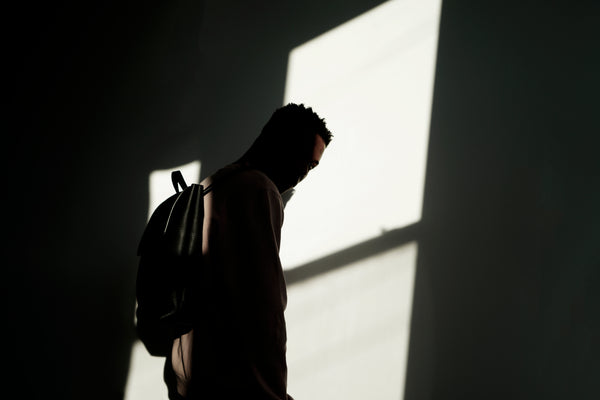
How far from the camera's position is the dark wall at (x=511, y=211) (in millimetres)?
992

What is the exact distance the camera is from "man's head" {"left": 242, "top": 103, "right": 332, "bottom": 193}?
3.16 feet

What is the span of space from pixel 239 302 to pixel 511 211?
78 centimetres

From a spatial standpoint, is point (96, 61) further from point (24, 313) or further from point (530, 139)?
point (530, 139)

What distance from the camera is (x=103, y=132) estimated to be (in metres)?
1.25

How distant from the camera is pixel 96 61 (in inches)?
50.6

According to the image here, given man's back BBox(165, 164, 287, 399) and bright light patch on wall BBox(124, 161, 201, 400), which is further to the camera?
bright light patch on wall BBox(124, 161, 201, 400)

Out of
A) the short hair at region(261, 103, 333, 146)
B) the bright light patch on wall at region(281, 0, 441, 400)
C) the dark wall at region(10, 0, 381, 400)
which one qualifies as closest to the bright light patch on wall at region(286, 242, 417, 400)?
the bright light patch on wall at region(281, 0, 441, 400)

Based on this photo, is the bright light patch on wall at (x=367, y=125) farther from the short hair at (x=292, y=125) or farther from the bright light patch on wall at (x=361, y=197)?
the short hair at (x=292, y=125)

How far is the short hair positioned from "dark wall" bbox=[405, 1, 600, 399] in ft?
1.23

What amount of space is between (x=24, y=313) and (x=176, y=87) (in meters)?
0.84

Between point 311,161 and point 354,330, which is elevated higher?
point 311,161

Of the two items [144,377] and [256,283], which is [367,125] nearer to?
[256,283]

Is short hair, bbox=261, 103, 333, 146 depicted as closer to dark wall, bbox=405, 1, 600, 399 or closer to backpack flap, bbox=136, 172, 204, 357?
backpack flap, bbox=136, 172, 204, 357

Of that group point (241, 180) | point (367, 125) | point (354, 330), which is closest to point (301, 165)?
point (241, 180)
